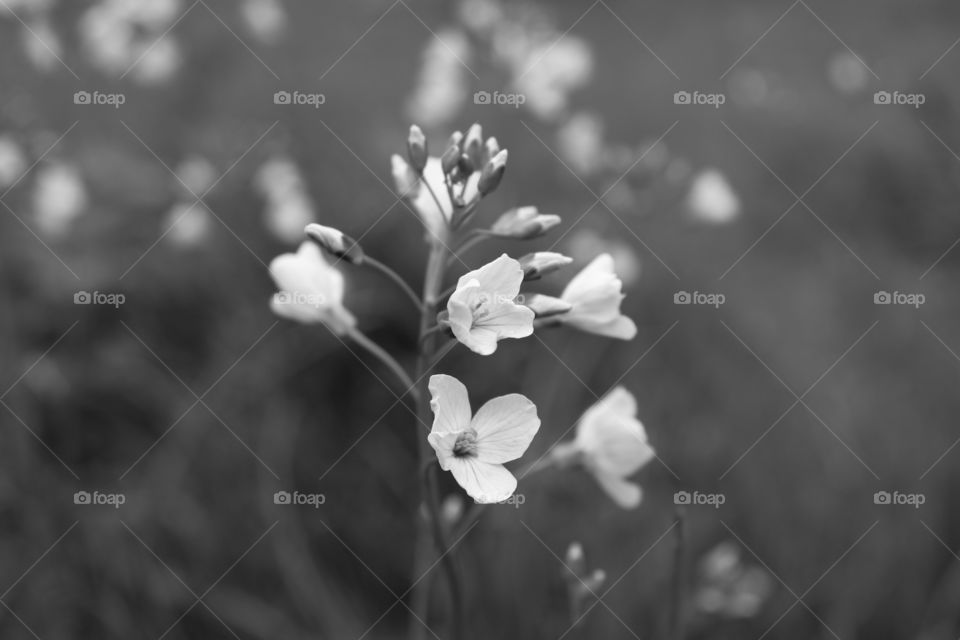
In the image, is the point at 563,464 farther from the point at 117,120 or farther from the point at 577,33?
the point at 577,33

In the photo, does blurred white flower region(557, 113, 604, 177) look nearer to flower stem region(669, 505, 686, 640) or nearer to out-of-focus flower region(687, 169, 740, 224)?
out-of-focus flower region(687, 169, 740, 224)

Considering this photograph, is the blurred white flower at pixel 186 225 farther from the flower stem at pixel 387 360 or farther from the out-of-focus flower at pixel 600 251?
the flower stem at pixel 387 360

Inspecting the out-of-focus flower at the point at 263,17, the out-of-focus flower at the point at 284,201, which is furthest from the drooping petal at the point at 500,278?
the out-of-focus flower at the point at 263,17

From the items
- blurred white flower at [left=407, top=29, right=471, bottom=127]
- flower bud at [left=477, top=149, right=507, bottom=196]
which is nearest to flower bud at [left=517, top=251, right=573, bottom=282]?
flower bud at [left=477, top=149, right=507, bottom=196]

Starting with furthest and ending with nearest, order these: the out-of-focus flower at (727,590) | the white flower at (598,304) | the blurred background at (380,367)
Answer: the blurred background at (380,367) → the out-of-focus flower at (727,590) → the white flower at (598,304)

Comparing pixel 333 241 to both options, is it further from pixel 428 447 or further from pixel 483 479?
pixel 483 479
